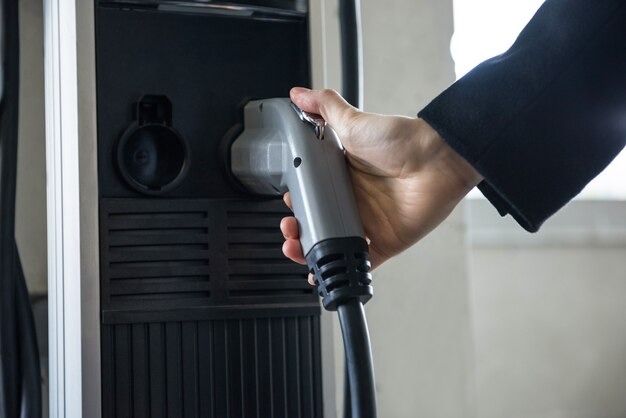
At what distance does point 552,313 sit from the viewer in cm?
142

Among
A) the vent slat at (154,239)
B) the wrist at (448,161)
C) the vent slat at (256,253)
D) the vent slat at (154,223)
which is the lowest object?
the vent slat at (256,253)

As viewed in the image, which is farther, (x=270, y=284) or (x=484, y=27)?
(x=484, y=27)

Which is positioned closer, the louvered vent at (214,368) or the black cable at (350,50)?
the louvered vent at (214,368)

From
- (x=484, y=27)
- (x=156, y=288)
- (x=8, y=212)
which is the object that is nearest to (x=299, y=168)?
(x=156, y=288)

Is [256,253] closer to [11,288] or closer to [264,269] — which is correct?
[264,269]

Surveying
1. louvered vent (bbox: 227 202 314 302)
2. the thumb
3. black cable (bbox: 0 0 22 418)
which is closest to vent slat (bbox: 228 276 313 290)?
louvered vent (bbox: 227 202 314 302)

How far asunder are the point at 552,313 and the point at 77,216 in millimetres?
1093

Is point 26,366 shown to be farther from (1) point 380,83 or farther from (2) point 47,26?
(1) point 380,83

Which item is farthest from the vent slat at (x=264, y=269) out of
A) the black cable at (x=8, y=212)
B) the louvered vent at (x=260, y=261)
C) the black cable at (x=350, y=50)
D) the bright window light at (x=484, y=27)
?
the bright window light at (x=484, y=27)

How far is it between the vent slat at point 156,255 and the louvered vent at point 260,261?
0.02 m

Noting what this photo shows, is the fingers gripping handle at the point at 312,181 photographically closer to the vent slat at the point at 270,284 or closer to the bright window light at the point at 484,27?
the vent slat at the point at 270,284

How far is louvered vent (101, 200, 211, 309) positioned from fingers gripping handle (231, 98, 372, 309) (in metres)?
0.05

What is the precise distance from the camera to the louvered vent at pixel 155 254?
492mm

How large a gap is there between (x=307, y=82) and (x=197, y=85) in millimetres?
75
